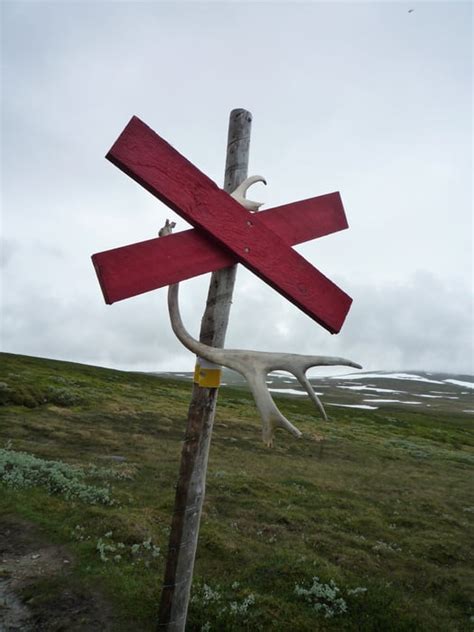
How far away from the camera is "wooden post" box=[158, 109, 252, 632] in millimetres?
5000

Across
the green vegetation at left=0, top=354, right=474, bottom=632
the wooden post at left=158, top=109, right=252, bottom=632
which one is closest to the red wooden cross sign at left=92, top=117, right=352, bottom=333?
the wooden post at left=158, top=109, right=252, bottom=632

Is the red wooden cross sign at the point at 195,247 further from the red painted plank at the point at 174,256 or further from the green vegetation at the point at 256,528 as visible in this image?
the green vegetation at the point at 256,528

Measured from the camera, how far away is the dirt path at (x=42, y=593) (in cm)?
720

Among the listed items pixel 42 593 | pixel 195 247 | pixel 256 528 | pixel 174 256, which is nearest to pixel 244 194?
pixel 195 247

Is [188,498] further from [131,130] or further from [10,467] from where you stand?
[10,467]

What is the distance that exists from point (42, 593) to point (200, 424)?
599cm

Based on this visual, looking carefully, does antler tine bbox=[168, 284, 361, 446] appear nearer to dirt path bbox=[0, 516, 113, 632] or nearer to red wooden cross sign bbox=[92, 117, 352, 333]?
red wooden cross sign bbox=[92, 117, 352, 333]

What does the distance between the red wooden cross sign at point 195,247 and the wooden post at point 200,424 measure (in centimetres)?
103

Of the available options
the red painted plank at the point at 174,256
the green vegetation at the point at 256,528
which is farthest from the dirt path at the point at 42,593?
the red painted plank at the point at 174,256

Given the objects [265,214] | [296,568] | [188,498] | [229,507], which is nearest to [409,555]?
[296,568]

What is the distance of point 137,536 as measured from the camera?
10.7 meters

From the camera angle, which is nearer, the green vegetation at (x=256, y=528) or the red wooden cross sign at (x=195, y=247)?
the red wooden cross sign at (x=195, y=247)

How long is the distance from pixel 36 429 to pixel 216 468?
1077 cm

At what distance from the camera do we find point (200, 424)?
5117mm
